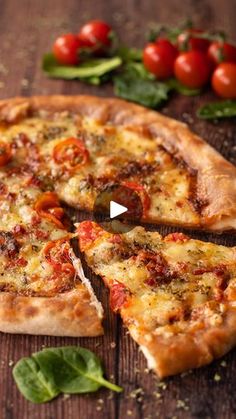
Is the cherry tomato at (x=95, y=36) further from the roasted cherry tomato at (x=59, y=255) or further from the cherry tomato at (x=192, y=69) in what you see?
the roasted cherry tomato at (x=59, y=255)

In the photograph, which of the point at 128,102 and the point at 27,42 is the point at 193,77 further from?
the point at 27,42

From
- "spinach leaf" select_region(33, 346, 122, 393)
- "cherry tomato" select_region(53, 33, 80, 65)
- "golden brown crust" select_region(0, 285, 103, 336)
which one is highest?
"cherry tomato" select_region(53, 33, 80, 65)

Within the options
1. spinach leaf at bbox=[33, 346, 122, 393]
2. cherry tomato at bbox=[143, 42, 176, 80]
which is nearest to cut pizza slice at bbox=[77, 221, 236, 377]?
spinach leaf at bbox=[33, 346, 122, 393]

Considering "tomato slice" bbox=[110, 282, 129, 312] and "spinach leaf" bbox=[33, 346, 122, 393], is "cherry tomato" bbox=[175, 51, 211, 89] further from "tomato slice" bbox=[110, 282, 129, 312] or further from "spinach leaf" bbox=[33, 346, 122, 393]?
"spinach leaf" bbox=[33, 346, 122, 393]

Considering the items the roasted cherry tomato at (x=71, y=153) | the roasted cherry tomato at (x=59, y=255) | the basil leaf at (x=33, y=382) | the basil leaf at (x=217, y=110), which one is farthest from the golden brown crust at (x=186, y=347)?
the basil leaf at (x=217, y=110)

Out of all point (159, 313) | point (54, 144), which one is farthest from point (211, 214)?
point (54, 144)

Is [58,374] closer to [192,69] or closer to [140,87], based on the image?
[140,87]
